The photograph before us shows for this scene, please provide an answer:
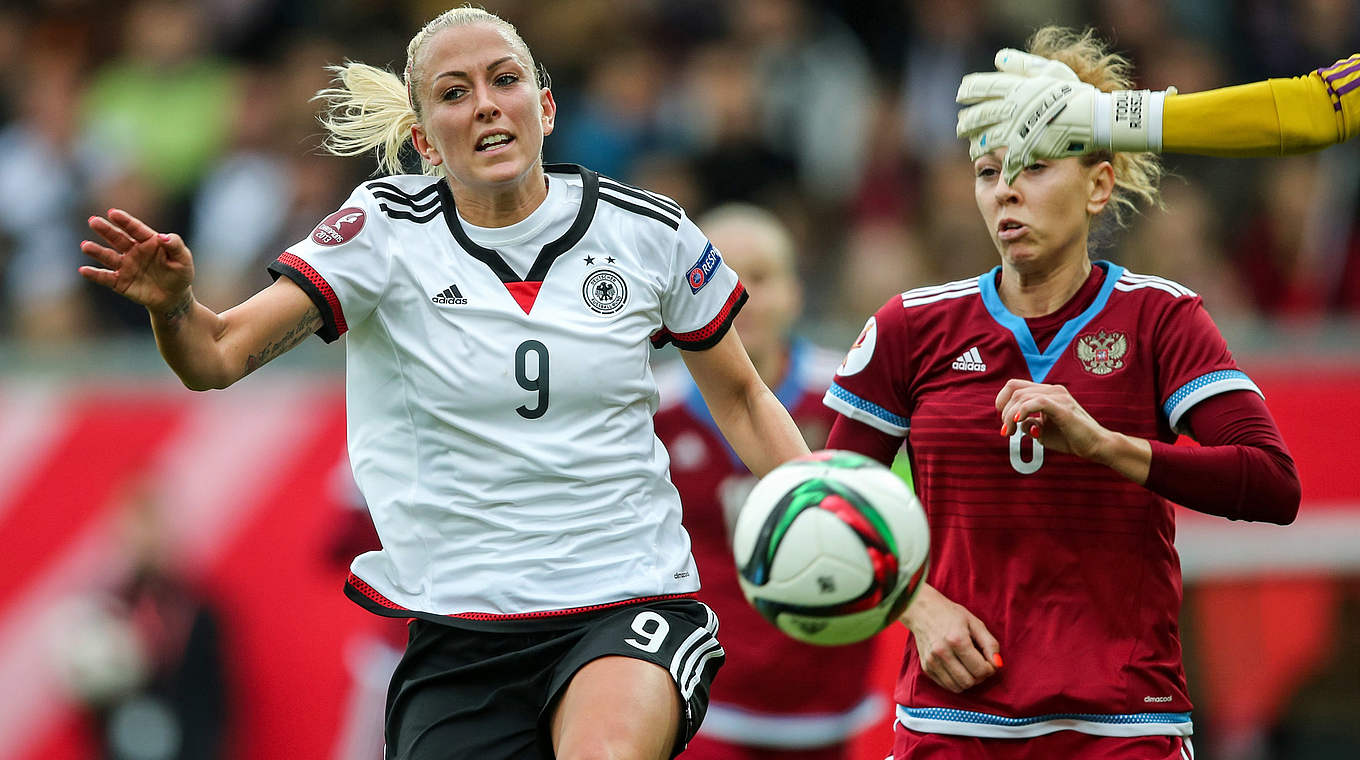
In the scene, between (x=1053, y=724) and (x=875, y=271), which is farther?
(x=875, y=271)

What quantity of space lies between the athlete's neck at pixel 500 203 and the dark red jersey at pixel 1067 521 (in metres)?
1.12

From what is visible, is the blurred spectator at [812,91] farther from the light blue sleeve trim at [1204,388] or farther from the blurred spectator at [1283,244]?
the light blue sleeve trim at [1204,388]

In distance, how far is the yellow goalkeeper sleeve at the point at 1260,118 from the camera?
4.17 m

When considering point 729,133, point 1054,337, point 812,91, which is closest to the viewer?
point 1054,337

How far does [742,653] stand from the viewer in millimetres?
5801

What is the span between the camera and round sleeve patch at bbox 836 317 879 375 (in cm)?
442

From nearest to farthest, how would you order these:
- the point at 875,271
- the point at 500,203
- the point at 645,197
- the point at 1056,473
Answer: the point at 1056,473
the point at 500,203
the point at 645,197
the point at 875,271

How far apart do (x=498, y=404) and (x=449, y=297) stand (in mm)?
299

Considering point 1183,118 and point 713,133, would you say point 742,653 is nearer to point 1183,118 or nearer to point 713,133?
point 1183,118

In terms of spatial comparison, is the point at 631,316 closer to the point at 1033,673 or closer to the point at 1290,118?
the point at 1033,673

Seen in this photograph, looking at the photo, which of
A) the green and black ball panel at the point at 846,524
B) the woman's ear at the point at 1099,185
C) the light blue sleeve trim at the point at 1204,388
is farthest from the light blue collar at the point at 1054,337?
the green and black ball panel at the point at 846,524

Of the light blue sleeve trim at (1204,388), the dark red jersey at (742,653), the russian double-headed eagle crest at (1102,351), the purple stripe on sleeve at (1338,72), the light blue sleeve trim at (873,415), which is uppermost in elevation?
the purple stripe on sleeve at (1338,72)

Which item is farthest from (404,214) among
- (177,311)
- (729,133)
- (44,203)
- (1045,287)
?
(44,203)

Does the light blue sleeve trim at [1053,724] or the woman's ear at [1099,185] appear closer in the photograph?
the light blue sleeve trim at [1053,724]
